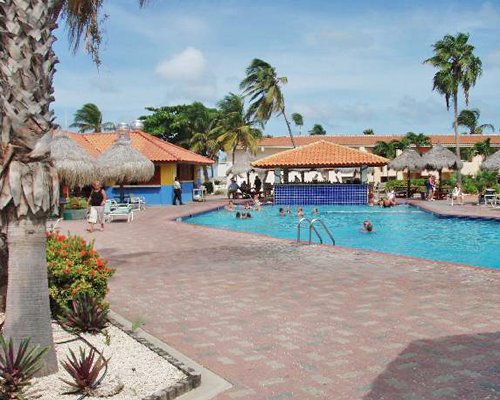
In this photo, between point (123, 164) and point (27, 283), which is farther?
point (123, 164)

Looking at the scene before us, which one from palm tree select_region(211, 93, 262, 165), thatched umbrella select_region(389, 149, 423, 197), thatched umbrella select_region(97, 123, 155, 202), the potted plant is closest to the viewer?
the potted plant

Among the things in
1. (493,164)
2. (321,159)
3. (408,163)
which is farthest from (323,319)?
(408,163)

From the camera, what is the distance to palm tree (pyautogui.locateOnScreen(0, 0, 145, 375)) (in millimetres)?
4277

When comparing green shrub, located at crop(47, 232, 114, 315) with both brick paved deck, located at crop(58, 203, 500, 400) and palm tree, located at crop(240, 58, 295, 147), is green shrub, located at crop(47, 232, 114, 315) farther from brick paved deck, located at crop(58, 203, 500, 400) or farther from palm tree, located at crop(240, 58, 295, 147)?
palm tree, located at crop(240, 58, 295, 147)

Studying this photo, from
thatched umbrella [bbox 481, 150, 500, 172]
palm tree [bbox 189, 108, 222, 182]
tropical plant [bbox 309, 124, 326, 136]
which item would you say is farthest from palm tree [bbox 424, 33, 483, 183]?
tropical plant [bbox 309, 124, 326, 136]

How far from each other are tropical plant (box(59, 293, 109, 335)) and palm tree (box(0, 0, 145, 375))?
1387mm

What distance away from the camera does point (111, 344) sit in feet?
18.3

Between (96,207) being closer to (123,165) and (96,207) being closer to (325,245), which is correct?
(325,245)

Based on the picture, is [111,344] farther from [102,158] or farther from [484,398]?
[102,158]

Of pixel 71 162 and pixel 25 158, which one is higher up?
pixel 71 162

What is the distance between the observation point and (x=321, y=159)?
103 feet

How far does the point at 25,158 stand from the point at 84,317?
2.24 metres

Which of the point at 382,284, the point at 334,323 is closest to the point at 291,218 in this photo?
the point at 382,284

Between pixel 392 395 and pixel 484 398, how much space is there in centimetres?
70
